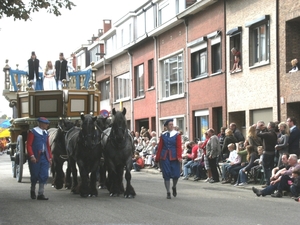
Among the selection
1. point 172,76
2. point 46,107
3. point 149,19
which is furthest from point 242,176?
point 149,19

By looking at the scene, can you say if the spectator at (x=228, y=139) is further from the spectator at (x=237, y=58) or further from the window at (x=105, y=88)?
the window at (x=105, y=88)

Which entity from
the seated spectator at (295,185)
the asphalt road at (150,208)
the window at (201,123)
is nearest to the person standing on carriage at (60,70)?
the asphalt road at (150,208)

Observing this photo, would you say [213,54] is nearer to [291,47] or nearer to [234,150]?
[291,47]

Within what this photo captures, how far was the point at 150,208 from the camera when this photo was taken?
42.6 ft

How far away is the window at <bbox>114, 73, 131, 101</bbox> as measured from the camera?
45369mm

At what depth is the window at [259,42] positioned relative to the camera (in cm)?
2483

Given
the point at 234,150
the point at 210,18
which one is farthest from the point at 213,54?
the point at 234,150

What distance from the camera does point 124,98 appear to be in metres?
46.0

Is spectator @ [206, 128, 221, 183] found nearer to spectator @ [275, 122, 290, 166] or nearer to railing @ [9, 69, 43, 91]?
spectator @ [275, 122, 290, 166]

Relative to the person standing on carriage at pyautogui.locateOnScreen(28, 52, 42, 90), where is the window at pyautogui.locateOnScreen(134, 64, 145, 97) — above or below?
above

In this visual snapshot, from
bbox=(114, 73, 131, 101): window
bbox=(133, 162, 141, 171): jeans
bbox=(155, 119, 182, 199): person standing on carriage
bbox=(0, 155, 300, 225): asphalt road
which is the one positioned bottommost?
bbox=(133, 162, 141, 171): jeans

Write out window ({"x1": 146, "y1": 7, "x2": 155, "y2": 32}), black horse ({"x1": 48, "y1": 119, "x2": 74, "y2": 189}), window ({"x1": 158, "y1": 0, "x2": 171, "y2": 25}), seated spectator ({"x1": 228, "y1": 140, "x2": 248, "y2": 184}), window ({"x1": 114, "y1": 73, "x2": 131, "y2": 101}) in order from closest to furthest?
black horse ({"x1": 48, "y1": 119, "x2": 74, "y2": 189})
seated spectator ({"x1": 228, "y1": 140, "x2": 248, "y2": 184})
window ({"x1": 158, "y1": 0, "x2": 171, "y2": 25})
window ({"x1": 146, "y1": 7, "x2": 155, "y2": 32})
window ({"x1": 114, "y1": 73, "x2": 131, "y2": 101})

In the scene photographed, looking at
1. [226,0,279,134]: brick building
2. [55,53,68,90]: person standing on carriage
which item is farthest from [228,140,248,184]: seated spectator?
[55,53,68,90]: person standing on carriage

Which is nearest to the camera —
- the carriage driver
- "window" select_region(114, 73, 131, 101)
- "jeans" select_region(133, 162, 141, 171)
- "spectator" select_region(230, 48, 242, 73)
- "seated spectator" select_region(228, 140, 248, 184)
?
the carriage driver
